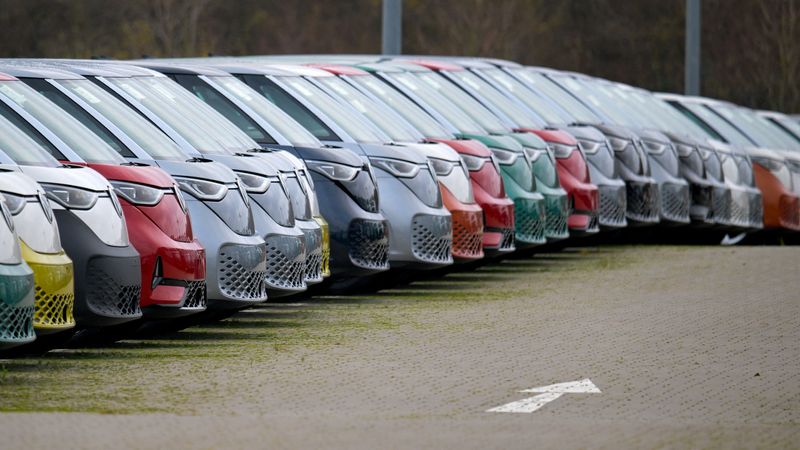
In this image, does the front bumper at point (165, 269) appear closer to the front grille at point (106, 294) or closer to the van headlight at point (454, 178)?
the front grille at point (106, 294)

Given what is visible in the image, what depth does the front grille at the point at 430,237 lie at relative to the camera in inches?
572

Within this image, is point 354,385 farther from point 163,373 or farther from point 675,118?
point 675,118

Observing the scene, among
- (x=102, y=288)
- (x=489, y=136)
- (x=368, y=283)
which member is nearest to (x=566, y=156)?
(x=489, y=136)

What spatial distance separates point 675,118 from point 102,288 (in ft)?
41.8

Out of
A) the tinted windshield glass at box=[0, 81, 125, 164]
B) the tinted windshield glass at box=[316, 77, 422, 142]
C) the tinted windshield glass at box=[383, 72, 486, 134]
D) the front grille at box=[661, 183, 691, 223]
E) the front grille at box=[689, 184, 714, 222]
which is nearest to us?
the tinted windshield glass at box=[0, 81, 125, 164]

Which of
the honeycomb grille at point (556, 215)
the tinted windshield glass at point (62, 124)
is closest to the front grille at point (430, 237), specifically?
the honeycomb grille at point (556, 215)

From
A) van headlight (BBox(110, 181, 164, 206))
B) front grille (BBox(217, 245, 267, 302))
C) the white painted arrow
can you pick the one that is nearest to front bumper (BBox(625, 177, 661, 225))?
front grille (BBox(217, 245, 267, 302))

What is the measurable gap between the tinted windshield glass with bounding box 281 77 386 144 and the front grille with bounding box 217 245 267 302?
3.06m

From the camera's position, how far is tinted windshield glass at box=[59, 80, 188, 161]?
1227cm

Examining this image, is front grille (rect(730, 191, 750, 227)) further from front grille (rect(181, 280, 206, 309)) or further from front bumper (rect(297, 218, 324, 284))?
front grille (rect(181, 280, 206, 309))

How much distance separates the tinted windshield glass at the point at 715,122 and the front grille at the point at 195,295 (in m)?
11.8

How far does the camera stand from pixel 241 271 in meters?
11.8

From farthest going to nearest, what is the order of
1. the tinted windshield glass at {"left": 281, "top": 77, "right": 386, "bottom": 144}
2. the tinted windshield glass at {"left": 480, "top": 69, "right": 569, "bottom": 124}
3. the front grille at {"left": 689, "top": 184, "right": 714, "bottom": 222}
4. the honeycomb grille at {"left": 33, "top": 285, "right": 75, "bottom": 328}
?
the front grille at {"left": 689, "top": 184, "right": 714, "bottom": 222}
the tinted windshield glass at {"left": 480, "top": 69, "right": 569, "bottom": 124}
the tinted windshield glass at {"left": 281, "top": 77, "right": 386, "bottom": 144}
the honeycomb grille at {"left": 33, "top": 285, "right": 75, "bottom": 328}

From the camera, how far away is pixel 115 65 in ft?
44.9
